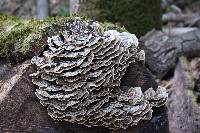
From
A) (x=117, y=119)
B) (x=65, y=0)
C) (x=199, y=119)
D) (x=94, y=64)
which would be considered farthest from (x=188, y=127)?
A: (x=65, y=0)

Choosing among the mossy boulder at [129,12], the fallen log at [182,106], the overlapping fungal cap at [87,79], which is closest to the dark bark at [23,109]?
the overlapping fungal cap at [87,79]

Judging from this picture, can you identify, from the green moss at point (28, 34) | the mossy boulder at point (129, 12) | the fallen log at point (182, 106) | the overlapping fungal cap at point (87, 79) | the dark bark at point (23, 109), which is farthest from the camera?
the mossy boulder at point (129, 12)

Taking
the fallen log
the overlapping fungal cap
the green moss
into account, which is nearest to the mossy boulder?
the fallen log

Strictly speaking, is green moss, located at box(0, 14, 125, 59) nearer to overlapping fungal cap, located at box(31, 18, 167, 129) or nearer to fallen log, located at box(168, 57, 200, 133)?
overlapping fungal cap, located at box(31, 18, 167, 129)

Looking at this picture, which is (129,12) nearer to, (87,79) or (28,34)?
(28,34)

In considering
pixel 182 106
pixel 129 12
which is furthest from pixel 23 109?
pixel 129 12

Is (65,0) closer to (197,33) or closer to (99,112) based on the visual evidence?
(197,33)

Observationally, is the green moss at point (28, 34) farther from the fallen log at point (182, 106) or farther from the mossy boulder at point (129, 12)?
the mossy boulder at point (129, 12)
